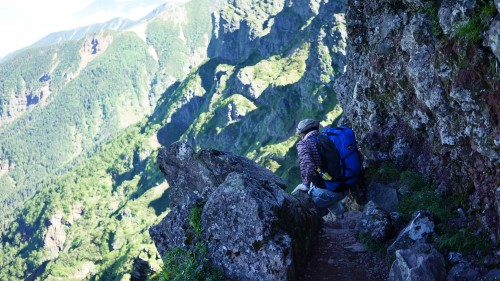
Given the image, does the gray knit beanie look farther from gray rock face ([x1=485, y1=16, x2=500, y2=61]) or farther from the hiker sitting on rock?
gray rock face ([x1=485, y1=16, x2=500, y2=61])

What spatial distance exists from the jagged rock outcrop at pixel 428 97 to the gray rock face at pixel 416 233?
3.61 ft

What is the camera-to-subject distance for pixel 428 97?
1295 cm

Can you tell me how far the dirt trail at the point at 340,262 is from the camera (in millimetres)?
11406

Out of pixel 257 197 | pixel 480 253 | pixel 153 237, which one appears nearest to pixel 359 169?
pixel 257 197

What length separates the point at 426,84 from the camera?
1311 cm

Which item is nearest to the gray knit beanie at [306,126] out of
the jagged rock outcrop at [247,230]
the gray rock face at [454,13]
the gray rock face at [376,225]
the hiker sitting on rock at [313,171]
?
the hiker sitting on rock at [313,171]

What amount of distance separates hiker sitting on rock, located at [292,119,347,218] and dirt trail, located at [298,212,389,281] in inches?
80.0

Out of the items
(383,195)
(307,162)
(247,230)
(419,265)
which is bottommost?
(383,195)

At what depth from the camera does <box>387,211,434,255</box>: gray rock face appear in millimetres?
11039

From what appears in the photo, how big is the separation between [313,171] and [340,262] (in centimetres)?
357

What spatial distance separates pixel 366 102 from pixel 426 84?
23.4ft

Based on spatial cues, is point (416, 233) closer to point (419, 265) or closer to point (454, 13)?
point (419, 265)

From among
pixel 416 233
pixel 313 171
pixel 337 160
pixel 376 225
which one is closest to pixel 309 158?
pixel 313 171

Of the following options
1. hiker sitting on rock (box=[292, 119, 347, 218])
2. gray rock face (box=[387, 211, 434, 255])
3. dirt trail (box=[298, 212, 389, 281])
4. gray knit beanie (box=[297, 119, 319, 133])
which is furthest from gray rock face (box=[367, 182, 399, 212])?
gray knit beanie (box=[297, 119, 319, 133])
